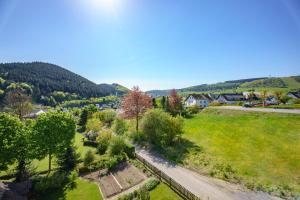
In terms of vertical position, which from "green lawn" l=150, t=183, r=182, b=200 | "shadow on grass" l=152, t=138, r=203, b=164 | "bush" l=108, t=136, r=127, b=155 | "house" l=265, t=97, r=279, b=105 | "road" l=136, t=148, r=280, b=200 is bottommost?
"green lawn" l=150, t=183, r=182, b=200

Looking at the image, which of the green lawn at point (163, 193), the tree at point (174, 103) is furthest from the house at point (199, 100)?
the green lawn at point (163, 193)

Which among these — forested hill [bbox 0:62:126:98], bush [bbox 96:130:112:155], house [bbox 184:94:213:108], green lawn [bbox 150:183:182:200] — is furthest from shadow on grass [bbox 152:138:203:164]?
forested hill [bbox 0:62:126:98]

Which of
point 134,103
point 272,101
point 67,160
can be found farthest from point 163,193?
point 272,101

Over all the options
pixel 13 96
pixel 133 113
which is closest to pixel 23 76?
pixel 13 96

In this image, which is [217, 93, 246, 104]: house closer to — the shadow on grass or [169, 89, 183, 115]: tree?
[169, 89, 183, 115]: tree

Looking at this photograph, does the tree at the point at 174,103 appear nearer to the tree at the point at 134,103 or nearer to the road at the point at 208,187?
the tree at the point at 134,103

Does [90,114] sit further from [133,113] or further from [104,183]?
[104,183]
